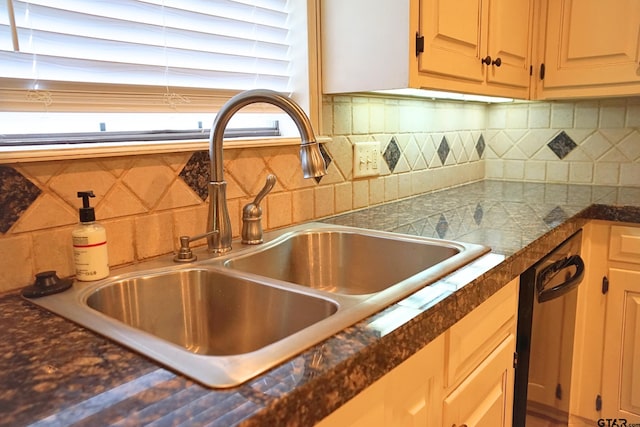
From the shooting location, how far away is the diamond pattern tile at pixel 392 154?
1.72m

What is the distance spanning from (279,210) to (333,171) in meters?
0.26

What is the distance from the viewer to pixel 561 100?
215cm

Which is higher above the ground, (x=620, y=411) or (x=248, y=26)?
(x=248, y=26)

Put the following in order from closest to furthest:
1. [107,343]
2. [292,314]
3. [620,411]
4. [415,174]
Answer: [107,343], [292,314], [620,411], [415,174]

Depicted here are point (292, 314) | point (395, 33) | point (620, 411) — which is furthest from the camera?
point (620, 411)

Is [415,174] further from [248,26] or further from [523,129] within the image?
[248,26]

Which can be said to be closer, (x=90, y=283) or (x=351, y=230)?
(x=90, y=283)

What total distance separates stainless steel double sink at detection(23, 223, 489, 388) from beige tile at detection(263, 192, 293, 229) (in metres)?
0.06

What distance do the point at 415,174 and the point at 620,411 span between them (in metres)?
1.07

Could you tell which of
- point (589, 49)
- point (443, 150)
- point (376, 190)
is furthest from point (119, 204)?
point (589, 49)

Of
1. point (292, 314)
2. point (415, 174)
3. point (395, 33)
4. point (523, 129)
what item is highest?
point (395, 33)

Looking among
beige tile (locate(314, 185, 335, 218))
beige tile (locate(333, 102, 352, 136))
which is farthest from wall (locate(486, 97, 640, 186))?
beige tile (locate(314, 185, 335, 218))

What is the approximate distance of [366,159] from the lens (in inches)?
63.4

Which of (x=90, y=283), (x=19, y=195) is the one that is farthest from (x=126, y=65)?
(x=90, y=283)
